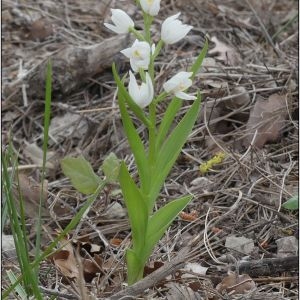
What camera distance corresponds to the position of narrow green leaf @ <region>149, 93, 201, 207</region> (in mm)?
1628

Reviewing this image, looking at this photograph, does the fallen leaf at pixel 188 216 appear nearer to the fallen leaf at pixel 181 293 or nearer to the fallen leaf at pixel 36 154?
the fallen leaf at pixel 181 293

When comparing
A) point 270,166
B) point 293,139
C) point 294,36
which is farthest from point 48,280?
point 294,36

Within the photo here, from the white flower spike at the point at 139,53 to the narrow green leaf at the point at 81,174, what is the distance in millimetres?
595

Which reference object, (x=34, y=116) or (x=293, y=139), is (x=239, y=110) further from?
(x=34, y=116)

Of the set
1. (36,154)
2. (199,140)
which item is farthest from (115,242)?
(36,154)

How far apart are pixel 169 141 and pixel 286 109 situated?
978 mm

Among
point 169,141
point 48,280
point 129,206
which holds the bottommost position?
point 48,280

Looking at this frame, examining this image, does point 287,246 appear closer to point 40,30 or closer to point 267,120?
point 267,120

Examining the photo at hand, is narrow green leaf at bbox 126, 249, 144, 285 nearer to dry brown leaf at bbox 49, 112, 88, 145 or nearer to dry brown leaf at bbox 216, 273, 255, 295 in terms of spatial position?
dry brown leaf at bbox 216, 273, 255, 295

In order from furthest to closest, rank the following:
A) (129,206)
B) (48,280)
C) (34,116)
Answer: (34,116), (48,280), (129,206)

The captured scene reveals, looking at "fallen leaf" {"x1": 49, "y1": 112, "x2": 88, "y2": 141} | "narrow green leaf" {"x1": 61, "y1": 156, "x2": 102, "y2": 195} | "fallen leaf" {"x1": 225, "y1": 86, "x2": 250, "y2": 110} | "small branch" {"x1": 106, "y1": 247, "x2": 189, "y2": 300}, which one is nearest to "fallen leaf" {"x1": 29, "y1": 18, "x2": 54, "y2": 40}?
"fallen leaf" {"x1": 49, "y1": 112, "x2": 88, "y2": 141}

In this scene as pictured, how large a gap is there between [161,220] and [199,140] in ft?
2.89

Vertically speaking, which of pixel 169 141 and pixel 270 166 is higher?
pixel 169 141

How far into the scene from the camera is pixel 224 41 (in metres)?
3.20
